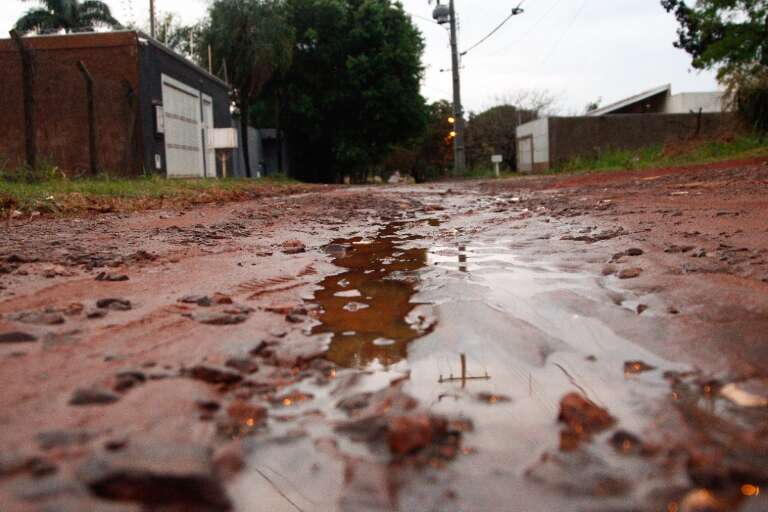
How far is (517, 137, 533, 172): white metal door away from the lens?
2580 cm

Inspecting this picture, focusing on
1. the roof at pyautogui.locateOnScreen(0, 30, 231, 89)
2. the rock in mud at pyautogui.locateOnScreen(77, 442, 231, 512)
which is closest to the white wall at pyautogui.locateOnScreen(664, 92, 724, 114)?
the roof at pyautogui.locateOnScreen(0, 30, 231, 89)

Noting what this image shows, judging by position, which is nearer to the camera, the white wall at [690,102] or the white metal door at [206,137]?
the white metal door at [206,137]

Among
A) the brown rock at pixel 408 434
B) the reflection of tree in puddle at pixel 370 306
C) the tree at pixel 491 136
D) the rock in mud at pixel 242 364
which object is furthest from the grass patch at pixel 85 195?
the tree at pixel 491 136

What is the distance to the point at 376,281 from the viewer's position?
2586 mm

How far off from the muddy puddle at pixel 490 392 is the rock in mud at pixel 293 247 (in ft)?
3.01

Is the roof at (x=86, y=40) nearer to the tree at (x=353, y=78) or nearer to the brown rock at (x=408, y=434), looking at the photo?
the tree at (x=353, y=78)

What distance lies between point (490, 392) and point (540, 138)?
24261 millimetres

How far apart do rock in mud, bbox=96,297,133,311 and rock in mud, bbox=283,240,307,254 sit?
4.94ft

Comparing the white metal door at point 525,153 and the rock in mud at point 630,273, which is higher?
the white metal door at point 525,153

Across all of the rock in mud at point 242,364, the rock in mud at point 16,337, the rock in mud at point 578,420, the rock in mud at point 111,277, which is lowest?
the rock in mud at point 578,420

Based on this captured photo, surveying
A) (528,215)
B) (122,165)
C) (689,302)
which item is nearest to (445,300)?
(689,302)

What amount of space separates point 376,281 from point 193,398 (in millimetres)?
1439

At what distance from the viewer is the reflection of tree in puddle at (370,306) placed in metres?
1.60

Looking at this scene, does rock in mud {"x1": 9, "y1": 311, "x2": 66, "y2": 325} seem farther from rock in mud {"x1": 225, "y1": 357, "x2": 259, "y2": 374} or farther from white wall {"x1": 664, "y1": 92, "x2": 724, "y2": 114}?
white wall {"x1": 664, "y1": 92, "x2": 724, "y2": 114}
